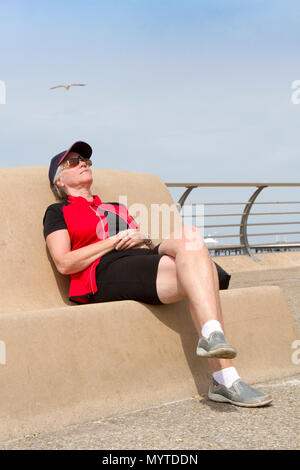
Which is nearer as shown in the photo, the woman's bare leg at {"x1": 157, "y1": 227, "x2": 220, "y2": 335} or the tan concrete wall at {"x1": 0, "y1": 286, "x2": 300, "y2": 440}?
the tan concrete wall at {"x1": 0, "y1": 286, "x2": 300, "y2": 440}

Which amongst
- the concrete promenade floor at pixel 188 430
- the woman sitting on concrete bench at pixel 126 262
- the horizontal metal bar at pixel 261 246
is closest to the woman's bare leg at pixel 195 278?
the woman sitting on concrete bench at pixel 126 262

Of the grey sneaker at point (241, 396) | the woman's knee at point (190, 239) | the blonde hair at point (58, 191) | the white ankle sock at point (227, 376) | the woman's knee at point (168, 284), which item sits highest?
the blonde hair at point (58, 191)

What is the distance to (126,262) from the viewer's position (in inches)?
101

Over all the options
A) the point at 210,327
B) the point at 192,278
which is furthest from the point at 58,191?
the point at 210,327

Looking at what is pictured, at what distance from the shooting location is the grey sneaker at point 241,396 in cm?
213

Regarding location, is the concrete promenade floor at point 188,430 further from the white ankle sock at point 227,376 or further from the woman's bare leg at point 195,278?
the woman's bare leg at point 195,278

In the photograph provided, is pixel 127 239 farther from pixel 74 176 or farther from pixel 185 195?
pixel 185 195

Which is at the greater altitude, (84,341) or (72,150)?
(72,150)

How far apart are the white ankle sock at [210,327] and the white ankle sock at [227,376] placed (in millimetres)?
184

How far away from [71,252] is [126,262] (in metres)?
0.25

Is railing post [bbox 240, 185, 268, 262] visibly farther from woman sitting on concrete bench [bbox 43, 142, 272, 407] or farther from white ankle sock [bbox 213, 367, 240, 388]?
white ankle sock [bbox 213, 367, 240, 388]

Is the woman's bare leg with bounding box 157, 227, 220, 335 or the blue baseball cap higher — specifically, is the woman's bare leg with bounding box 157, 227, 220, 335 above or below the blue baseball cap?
below

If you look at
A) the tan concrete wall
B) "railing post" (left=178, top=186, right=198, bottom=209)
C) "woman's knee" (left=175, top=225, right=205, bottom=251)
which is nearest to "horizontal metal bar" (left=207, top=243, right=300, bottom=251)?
"railing post" (left=178, top=186, right=198, bottom=209)

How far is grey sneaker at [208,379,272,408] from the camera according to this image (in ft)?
6.99
